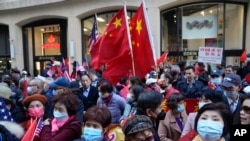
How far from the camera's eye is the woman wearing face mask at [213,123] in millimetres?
2336

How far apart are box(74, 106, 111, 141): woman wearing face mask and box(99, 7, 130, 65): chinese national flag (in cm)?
301

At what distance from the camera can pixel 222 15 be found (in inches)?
622

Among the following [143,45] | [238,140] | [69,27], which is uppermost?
[69,27]

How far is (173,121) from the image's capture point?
347 centimetres

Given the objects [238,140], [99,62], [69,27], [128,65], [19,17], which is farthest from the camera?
[19,17]

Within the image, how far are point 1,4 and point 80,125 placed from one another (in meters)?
19.2

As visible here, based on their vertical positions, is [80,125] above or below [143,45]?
below

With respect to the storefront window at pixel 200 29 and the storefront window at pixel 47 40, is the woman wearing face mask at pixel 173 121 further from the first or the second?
the storefront window at pixel 47 40

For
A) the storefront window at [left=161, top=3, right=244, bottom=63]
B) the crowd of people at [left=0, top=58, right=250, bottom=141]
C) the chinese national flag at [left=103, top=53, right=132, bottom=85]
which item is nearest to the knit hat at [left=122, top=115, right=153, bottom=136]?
the crowd of people at [left=0, top=58, right=250, bottom=141]

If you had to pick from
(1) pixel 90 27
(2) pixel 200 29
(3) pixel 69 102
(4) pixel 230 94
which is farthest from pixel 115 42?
(1) pixel 90 27

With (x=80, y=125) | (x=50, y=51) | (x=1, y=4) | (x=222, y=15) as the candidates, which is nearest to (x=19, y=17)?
(x=1, y=4)

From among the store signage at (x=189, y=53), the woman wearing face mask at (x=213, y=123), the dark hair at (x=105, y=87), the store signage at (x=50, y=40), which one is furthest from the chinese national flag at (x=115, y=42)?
the store signage at (x=50, y=40)

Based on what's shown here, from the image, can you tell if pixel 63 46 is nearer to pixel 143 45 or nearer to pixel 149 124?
pixel 143 45

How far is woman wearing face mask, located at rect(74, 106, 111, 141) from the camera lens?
2.68 metres
